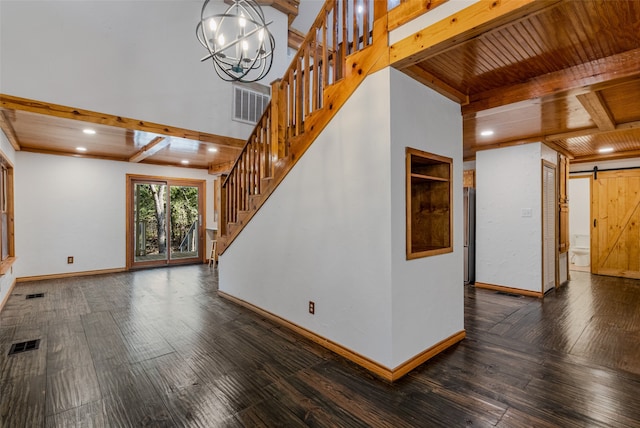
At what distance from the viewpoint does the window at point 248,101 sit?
5.38m

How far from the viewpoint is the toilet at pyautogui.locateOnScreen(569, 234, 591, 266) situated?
23.1 ft

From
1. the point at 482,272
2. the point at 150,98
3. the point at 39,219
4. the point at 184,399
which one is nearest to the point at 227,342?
the point at 184,399

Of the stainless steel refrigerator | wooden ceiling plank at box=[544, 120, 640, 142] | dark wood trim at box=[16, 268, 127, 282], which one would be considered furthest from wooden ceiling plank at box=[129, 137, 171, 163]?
wooden ceiling plank at box=[544, 120, 640, 142]

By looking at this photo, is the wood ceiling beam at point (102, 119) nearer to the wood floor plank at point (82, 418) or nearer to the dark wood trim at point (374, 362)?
the dark wood trim at point (374, 362)

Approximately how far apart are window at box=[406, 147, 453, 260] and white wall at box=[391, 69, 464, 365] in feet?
0.26

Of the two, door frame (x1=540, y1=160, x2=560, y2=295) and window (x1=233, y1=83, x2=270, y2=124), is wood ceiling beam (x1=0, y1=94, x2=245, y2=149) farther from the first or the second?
door frame (x1=540, y1=160, x2=560, y2=295)

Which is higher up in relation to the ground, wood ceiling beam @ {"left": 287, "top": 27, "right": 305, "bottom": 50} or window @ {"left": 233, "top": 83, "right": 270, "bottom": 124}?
wood ceiling beam @ {"left": 287, "top": 27, "right": 305, "bottom": 50}

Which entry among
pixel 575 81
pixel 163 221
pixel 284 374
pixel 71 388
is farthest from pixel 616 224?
pixel 163 221

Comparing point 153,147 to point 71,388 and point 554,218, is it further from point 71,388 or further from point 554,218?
point 554,218

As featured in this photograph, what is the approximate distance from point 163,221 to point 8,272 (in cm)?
277

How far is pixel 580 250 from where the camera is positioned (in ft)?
23.1

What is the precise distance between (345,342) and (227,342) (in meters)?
1.15

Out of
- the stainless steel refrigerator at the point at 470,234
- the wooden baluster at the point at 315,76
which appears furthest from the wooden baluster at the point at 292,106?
the stainless steel refrigerator at the point at 470,234

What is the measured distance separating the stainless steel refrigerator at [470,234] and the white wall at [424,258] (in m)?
2.61
